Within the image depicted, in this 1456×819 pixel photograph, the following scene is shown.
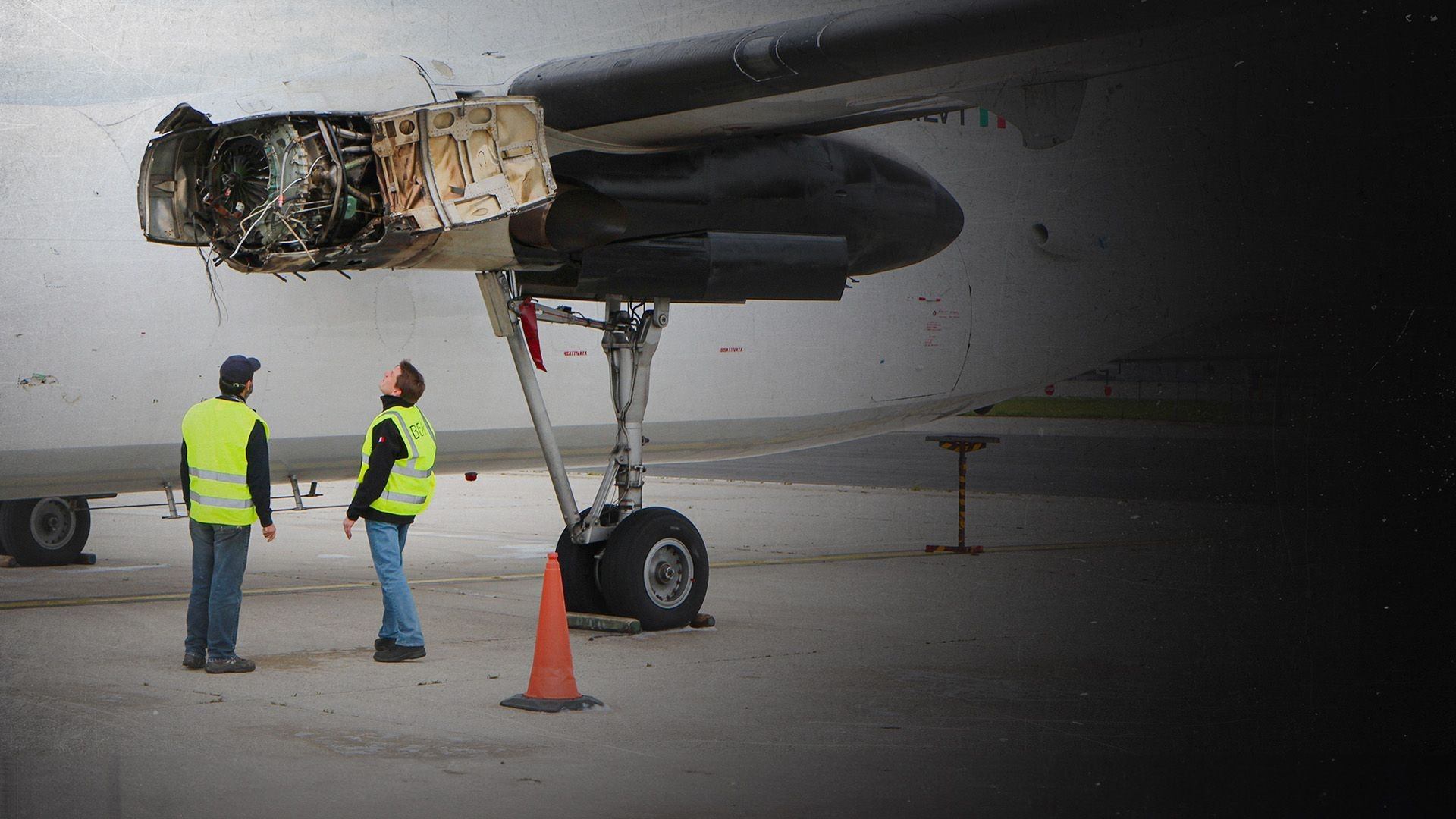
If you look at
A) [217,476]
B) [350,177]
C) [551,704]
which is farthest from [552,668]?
[350,177]

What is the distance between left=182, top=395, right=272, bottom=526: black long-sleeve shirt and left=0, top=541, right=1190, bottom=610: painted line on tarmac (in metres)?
3.17

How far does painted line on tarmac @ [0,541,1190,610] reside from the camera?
35.8 feet

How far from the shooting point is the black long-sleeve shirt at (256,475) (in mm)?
8180

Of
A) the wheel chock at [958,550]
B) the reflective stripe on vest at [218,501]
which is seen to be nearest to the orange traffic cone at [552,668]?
the reflective stripe on vest at [218,501]

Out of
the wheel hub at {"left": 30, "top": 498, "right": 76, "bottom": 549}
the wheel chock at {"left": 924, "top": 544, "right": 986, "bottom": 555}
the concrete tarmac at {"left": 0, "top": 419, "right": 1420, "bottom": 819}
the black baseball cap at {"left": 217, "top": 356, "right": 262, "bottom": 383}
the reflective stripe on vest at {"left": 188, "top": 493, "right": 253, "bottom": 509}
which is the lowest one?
the concrete tarmac at {"left": 0, "top": 419, "right": 1420, "bottom": 819}

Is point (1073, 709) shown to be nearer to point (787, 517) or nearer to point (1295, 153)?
point (1295, 153)

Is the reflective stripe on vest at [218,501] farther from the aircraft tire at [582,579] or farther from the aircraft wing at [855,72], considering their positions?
the aircraft wing at [855,72]

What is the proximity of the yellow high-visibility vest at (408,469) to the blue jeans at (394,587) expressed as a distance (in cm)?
13

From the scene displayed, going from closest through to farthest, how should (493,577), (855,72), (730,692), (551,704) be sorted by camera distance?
1. (551,704)
2. (855,72)
3. (730,692)
4. (493,577)

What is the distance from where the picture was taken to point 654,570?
383 inches

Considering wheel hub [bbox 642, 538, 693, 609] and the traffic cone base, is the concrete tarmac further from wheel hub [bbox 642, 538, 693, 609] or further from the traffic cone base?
wheel hub [bbox 642, 538, 693, 609]

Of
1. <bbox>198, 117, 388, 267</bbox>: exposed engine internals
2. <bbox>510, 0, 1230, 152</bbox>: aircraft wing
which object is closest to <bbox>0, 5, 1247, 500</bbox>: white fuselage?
<bbox>510, 0, 1230, 152</bbox>: aircraft wing

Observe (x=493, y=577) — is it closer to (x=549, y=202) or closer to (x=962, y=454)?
(x=962, y=454)

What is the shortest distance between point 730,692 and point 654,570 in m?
2.13
